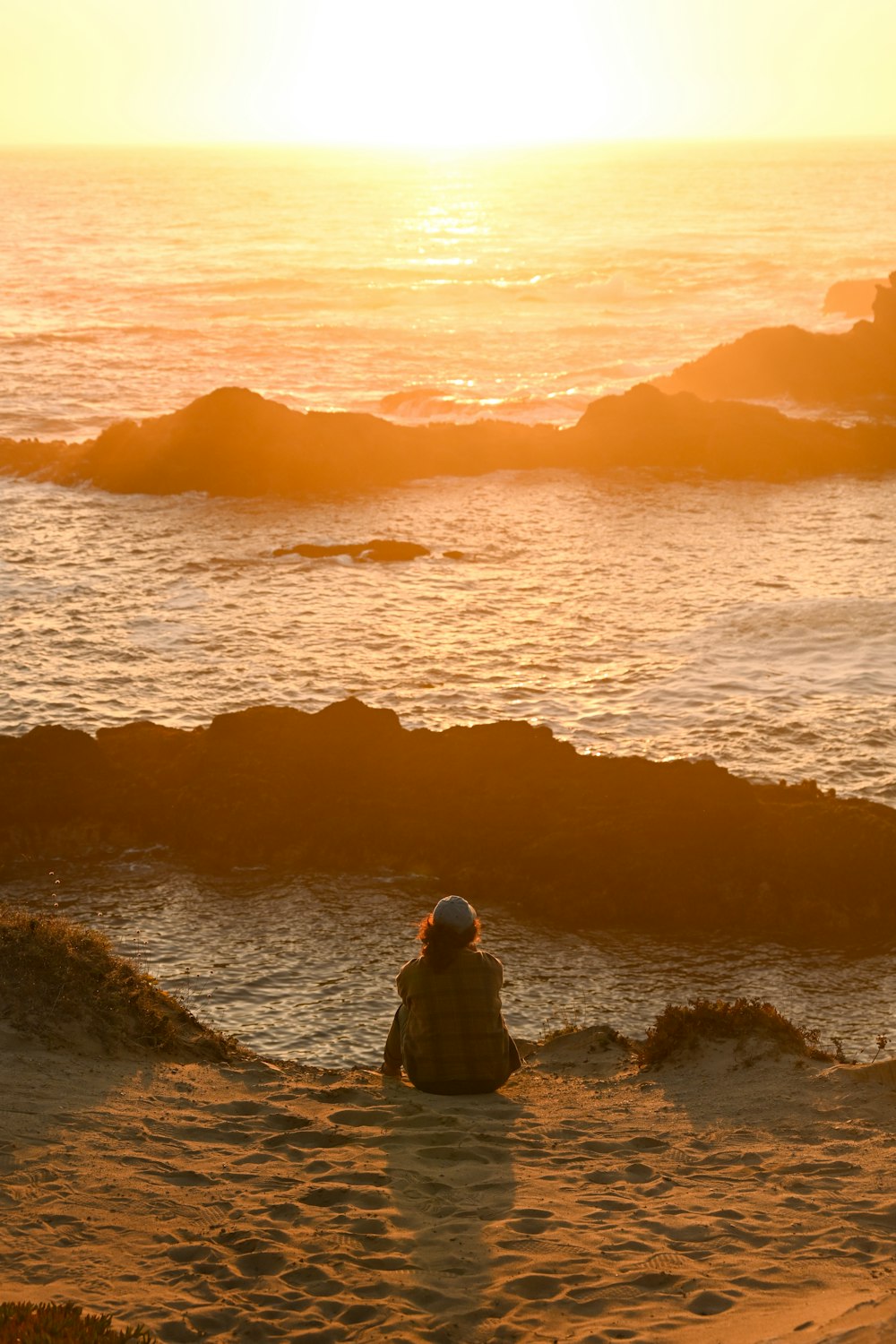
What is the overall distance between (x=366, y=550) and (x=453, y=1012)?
2106cm

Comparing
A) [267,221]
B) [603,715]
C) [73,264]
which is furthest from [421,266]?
[603,715]

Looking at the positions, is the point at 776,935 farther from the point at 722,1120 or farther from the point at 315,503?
the point at 315,503

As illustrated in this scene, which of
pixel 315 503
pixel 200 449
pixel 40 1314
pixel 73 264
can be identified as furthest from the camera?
pixel 73 264

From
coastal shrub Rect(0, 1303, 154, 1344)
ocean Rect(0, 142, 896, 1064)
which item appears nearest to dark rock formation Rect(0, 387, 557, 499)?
ocean Rect(0, 142, 896, 1064)

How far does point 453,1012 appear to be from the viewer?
8922 millimetres

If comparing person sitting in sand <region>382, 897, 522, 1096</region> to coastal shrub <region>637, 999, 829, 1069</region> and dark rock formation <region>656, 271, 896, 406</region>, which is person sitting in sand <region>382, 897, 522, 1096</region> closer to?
coastal shrub <region>637, 999, 829, 1069</region>

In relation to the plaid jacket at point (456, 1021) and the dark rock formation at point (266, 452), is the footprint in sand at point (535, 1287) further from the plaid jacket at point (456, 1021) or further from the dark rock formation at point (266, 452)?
the dark rock formation at point (266, 452)

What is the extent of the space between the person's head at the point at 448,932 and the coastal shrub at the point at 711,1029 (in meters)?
2.18

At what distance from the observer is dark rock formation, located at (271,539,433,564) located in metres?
29.1

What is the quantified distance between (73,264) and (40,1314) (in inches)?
3907

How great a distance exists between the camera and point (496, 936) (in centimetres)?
1456

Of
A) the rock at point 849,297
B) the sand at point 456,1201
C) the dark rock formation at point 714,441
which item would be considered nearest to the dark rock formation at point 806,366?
the dark rock formation at point 714,441

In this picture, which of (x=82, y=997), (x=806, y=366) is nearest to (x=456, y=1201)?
(x=82, y=997)

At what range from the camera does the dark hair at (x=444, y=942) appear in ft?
28.8
